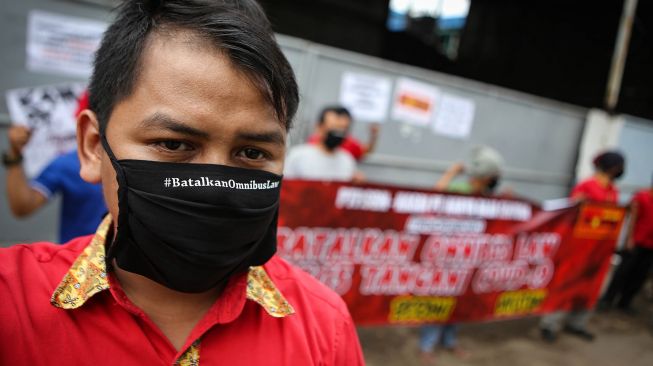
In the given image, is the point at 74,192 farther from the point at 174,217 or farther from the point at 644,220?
the point at 644,220

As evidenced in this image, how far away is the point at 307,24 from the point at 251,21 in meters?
3.70

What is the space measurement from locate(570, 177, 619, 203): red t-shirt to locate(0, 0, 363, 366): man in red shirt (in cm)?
399

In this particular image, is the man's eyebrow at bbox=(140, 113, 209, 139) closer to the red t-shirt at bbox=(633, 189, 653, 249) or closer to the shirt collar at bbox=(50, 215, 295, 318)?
the shirt collar at bbox=(50, 215, 295, 318)

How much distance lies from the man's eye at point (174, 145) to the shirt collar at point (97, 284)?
0.27 meters

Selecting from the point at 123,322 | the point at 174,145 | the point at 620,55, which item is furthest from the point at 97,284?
the point at 620,55

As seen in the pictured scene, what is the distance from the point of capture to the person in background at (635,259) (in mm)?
4926

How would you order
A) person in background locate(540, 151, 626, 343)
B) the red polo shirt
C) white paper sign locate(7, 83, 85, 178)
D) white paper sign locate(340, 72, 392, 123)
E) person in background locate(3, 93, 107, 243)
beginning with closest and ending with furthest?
the red polo shirt, person in background locate(3, 93, 107, 243), white paper sign locate(7, 83, 85, 178), person in background locate(540, 151, 626, 343), white paper sign locate(340, 72, 392, 123)

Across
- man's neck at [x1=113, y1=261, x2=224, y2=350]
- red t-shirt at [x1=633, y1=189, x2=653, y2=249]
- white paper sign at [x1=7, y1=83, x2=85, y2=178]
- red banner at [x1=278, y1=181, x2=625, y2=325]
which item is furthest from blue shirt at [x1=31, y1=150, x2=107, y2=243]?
red t-shirt at [x1=633, y1=189, x2=653, y2=249]

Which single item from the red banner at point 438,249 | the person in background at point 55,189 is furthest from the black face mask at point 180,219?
the red banner at point 438,249

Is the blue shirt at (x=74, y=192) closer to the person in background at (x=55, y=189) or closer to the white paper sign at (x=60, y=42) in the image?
the person in background at (x=55, y=189)

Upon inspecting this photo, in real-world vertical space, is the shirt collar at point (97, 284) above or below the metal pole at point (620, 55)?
below

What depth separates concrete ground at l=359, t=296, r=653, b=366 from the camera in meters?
3.73

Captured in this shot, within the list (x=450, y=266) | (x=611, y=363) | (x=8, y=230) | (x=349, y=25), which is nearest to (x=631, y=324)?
(x=611, y=363)

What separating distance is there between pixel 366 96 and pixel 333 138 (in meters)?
1.39
